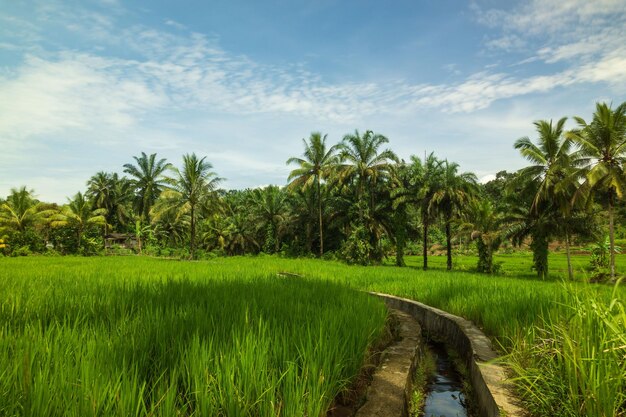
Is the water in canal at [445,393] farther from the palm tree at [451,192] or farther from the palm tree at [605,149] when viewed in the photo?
the palm tree at [451,192]

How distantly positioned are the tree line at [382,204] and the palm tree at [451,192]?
3.3 inches

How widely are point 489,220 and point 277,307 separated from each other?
2642 cm

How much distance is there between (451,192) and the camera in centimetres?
2856

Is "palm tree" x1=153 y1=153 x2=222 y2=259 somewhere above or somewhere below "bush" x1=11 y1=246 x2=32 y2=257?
above

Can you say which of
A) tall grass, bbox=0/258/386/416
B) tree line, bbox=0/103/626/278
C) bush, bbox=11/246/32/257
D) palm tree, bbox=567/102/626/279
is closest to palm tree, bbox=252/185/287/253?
tree line, bbox=0/103/626/278

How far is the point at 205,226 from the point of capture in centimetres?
4662

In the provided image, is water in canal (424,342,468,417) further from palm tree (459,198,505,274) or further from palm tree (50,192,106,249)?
palm tree (50,192,106,249)

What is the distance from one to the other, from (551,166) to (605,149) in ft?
9.53

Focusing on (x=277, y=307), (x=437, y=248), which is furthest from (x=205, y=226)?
(x=277, y=307)

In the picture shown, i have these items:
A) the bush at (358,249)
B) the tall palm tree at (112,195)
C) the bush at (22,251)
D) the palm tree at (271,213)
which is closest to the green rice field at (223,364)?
the bush at (358,249)

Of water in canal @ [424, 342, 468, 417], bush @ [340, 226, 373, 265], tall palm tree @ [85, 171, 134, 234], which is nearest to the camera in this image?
water in canal @ [424, 342, 468, 417]

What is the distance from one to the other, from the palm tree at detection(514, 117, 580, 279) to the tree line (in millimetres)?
66

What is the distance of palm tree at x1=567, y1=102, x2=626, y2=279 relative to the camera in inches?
769

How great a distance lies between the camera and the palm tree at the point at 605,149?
769 inches
